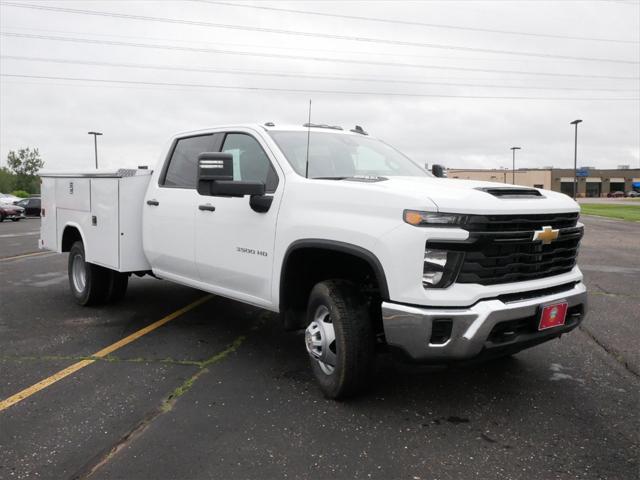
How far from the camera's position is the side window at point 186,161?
5430 millimetres

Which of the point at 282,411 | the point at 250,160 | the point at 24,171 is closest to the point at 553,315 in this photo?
the point at 282,411

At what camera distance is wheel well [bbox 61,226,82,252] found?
23.3 ft

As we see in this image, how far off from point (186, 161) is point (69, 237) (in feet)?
8.50

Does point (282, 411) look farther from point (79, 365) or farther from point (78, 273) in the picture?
point (78, 273)

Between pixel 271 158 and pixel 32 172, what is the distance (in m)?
92.0

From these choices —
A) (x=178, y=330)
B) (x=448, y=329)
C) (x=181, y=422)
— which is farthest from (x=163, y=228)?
(x=448, y=329)

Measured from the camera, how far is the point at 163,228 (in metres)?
5.59

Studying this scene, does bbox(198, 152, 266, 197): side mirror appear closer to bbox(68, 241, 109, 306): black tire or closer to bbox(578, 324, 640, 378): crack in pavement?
bbox(68, 241, 109, 306): black tire

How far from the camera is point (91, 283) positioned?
6.72 m

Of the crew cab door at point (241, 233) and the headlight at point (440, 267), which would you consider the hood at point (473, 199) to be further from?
the crew cab door at point (241, 233)

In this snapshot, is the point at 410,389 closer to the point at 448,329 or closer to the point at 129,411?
the point at 448,329

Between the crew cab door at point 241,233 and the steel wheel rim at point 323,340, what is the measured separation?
20.1 inches

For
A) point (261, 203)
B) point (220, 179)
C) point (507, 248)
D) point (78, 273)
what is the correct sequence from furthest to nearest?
point (78, 273)
point (261, 203)
point (220, 179)
point (507, 248)

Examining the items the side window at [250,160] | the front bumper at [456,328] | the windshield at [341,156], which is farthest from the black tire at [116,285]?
the front bumper at [456,328]
